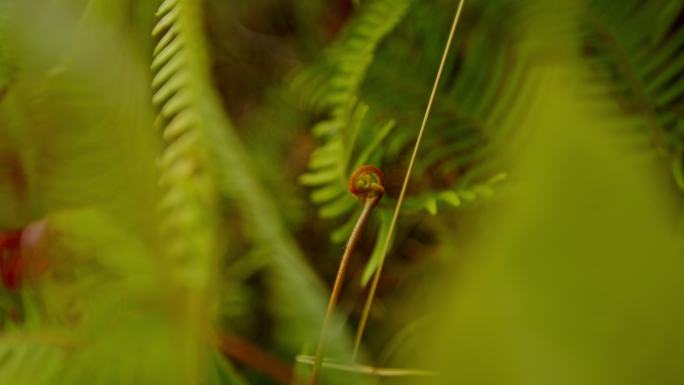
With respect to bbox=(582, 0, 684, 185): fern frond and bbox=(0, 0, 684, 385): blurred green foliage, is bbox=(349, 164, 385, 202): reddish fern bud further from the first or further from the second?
bbox=(582, 0, 684, 185): fern frond

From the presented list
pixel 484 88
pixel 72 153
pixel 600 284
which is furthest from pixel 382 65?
pixel 600 284

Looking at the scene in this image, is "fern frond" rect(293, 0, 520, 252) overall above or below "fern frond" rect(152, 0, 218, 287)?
above

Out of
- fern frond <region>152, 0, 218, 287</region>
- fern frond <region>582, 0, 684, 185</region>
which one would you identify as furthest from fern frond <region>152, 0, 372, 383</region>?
fern frond <region>582, 0, 684, 185</region>

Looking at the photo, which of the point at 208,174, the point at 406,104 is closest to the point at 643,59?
the point at 406,104

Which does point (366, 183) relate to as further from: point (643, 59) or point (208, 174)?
point (643, 59)

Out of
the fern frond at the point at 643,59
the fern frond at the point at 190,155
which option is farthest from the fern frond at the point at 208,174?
the fern frond at the point at 643,59

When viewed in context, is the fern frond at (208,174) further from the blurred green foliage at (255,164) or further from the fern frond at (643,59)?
the fern frond at (643,59)

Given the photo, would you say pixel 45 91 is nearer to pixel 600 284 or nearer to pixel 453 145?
pixel 453 145
